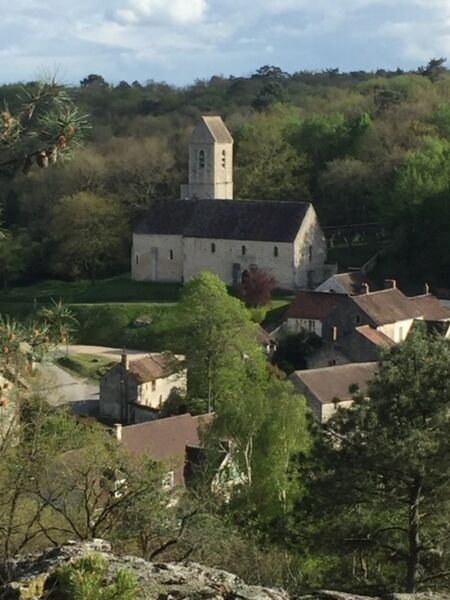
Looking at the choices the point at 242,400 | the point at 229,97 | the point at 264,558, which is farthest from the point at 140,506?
the point at 229,97

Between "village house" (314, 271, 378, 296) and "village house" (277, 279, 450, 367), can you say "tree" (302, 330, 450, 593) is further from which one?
"village house" (314, 271, 378, 296)

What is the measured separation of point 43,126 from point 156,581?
116 inches

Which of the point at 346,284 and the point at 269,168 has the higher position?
the point at 269,168

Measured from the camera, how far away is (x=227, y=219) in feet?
168

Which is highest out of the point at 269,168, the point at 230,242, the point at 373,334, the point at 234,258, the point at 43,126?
the point at 43,126

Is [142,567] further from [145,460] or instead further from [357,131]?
[357,131]

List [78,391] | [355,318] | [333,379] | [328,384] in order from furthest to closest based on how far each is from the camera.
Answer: [355,318]
[78,391]
[333,379]
[328,384]

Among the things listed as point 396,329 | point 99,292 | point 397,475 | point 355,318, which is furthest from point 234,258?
point 397,475

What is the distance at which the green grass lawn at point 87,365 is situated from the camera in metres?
40.8

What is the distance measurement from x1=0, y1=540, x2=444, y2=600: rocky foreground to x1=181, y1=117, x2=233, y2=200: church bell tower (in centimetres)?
4601

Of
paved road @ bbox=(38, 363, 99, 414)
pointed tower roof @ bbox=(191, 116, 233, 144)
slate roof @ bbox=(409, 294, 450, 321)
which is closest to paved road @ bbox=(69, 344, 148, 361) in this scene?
paved road @ bbox=(38, 363, 99, 414)

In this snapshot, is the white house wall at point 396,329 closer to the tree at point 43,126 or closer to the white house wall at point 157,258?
the white house wall at point 157,258

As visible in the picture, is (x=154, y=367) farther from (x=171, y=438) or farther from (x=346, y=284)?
(x=346, y=284)

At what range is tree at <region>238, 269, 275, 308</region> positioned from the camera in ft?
153
